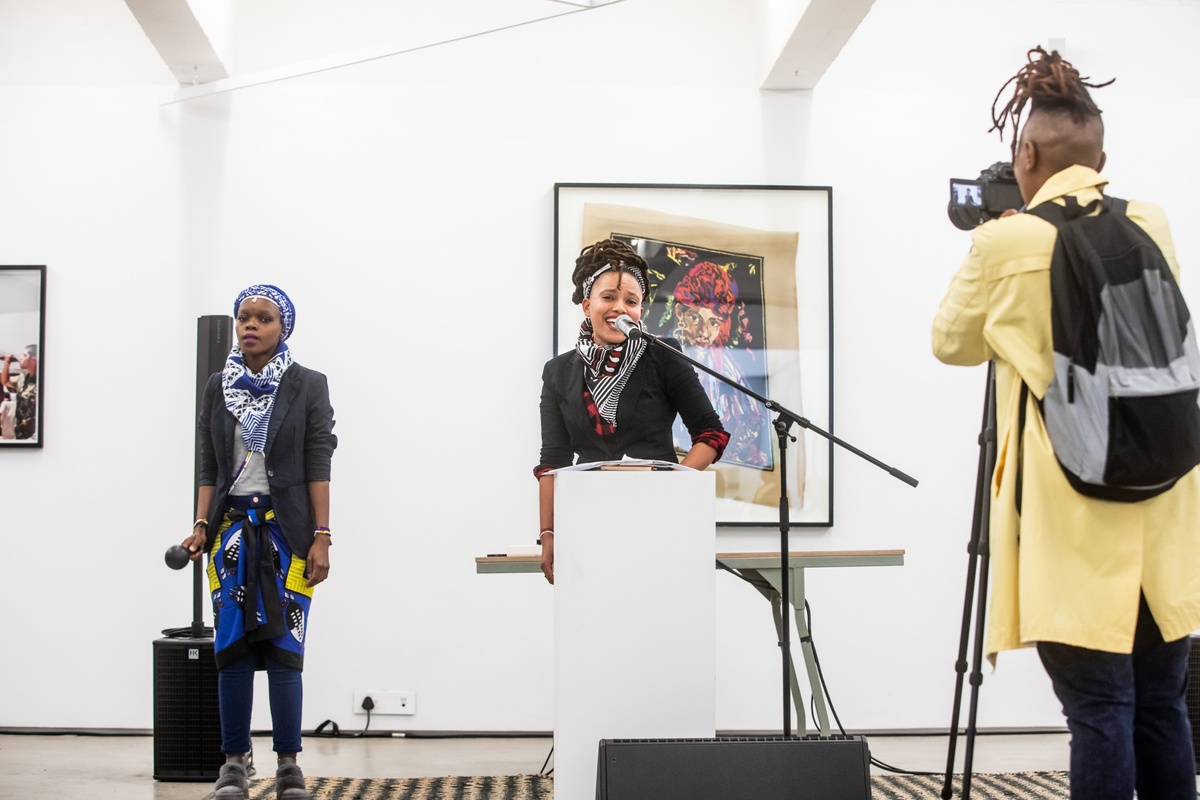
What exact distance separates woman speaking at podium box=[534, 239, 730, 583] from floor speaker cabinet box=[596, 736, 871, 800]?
32.7 inches

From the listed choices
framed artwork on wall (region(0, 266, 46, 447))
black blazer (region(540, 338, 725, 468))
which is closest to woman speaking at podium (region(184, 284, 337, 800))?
black blazer (region(540, 338, 725, 468))

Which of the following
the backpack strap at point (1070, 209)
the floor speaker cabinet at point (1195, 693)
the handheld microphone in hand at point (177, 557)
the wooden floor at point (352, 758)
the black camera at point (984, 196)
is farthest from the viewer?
the floor speaker cabinet at point (1195, 693)

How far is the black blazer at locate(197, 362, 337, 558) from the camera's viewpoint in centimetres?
302

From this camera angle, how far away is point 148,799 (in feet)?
A: 10.4

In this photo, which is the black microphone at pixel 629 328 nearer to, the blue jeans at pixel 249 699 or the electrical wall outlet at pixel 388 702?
the blue jeans at pixel 249 699

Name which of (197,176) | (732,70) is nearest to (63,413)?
(197,176)

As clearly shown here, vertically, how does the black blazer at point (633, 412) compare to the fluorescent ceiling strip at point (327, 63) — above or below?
below

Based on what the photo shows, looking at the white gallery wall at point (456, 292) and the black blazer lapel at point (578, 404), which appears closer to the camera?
the black blazer lapel at point (578, 404)

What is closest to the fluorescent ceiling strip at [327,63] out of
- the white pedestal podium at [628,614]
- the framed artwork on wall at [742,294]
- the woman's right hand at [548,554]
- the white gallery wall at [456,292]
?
the white gallery wall at [456,292]

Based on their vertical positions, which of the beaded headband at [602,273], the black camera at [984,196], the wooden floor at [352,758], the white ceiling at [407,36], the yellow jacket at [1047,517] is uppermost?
the white ceiling at [407,36]

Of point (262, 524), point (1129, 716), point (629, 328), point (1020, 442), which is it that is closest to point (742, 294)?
point (629, 328)

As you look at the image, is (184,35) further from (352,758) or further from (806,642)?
(806,642)

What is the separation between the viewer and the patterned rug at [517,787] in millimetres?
3150

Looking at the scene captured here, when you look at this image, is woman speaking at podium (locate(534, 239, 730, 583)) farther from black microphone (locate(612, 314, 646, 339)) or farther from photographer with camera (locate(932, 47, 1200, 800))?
photographer with camera (locate(932, 47, 1200, 800))
